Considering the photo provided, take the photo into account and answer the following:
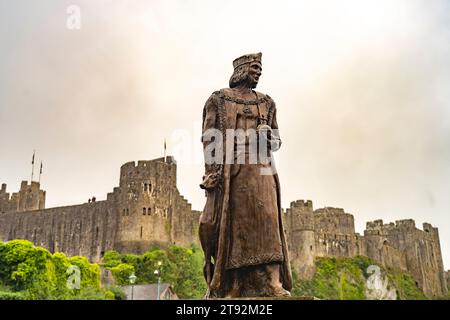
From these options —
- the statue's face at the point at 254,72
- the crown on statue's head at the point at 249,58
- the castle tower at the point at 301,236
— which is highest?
the castle tower at the point at 301,236

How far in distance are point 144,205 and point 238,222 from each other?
203 feet

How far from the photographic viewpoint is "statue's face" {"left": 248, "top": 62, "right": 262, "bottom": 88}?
23.5 ft

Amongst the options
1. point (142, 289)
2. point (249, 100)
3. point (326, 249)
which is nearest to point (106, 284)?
point (142, 289)

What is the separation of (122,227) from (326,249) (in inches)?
1111

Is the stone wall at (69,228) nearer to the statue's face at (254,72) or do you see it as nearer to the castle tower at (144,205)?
the castle tower at (144,205)

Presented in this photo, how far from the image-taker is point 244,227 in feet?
21.4

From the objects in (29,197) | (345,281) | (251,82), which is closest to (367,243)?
(345,281)

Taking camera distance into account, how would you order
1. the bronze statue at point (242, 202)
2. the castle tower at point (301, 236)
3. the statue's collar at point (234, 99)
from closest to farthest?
the bronze statue at point (242, 202) < the statue's collar at point (234, 99) < the castle tower at point (301, 236)

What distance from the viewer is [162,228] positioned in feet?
223

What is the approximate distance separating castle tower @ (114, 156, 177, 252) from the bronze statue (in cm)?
6069

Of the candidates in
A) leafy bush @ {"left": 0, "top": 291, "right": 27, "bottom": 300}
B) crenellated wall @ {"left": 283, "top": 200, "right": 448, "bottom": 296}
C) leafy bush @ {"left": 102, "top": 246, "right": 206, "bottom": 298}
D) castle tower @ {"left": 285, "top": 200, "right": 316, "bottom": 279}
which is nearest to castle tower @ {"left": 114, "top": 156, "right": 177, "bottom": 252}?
leafy bush @ {"left": 102, "top": 246, "right": 206, "bottom": 298}

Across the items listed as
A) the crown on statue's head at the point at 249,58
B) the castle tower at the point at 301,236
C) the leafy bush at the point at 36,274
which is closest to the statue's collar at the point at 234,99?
the crown on statue's head at the point at 249,58

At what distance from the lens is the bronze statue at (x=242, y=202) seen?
6.41 meters

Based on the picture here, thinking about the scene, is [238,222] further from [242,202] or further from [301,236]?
[301,236]
